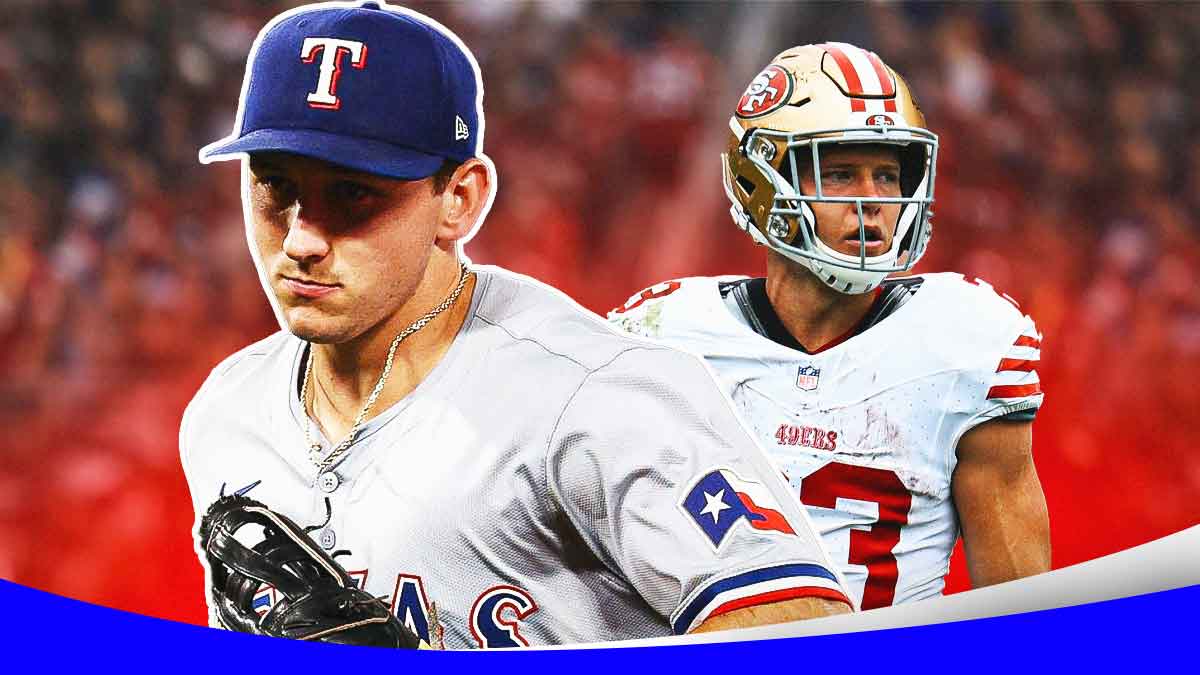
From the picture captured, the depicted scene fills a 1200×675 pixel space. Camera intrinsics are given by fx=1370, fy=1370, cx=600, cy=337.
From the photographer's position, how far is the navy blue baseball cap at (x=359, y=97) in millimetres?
1669

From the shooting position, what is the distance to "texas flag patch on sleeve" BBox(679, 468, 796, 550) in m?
1.56

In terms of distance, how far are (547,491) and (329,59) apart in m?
0.59

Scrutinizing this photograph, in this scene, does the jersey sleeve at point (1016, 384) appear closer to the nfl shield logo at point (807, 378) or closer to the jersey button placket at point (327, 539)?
the nfl shield logo at point (807, 378)

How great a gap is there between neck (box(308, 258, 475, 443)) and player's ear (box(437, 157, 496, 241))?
41 mm

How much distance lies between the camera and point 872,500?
2.00m

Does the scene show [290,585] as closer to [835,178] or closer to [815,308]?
[815,308]

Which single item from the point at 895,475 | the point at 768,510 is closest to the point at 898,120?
the point at 895,475

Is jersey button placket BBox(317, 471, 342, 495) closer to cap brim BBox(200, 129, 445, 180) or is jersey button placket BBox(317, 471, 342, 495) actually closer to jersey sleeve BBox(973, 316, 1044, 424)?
cap brim BBox(200, 129, 445, 180)

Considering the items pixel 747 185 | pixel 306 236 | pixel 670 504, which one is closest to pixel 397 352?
pixel 306 236

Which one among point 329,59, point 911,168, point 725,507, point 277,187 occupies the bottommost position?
point 725,507

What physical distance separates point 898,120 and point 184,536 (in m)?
1.26

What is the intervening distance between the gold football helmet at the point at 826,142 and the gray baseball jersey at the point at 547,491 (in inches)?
11.4

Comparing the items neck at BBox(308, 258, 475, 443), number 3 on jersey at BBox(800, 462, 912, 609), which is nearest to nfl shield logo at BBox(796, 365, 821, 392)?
number 3 on jersey at BBox(800, 462, 912, 609)

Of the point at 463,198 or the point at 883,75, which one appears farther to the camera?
the point at 883,75
